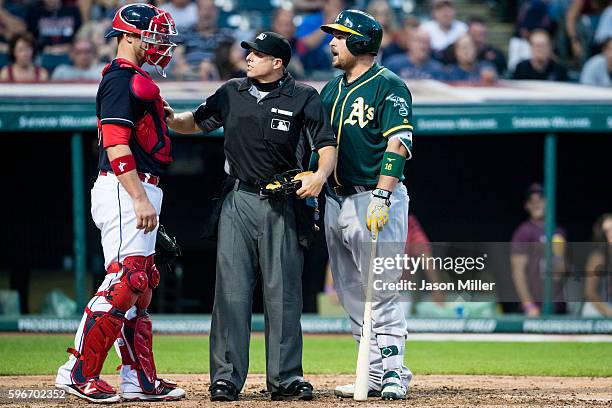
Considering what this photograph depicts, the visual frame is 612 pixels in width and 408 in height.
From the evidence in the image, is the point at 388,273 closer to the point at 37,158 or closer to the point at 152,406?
the point at 152,406

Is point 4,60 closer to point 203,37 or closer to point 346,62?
point 203,37

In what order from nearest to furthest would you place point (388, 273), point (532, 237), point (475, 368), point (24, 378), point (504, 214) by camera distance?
1. point (388, 273)
2. point (24, 378)
3. point (475, 368)
4. point (532, 237)
5. point (504, 214)

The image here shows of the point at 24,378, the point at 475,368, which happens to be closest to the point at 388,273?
the point at 475,368

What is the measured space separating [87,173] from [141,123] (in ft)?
17.2

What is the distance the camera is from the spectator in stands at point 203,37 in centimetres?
1079

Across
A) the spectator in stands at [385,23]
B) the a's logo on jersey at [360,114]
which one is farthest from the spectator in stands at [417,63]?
the a's logo on jersey at [360,114]

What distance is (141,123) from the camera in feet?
17.1

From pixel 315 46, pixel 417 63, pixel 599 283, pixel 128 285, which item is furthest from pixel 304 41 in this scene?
pixel 128 285

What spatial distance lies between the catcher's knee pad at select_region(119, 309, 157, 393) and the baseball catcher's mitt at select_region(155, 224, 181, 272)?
0.38m

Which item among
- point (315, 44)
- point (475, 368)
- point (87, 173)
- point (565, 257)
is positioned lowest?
point (475, 368)

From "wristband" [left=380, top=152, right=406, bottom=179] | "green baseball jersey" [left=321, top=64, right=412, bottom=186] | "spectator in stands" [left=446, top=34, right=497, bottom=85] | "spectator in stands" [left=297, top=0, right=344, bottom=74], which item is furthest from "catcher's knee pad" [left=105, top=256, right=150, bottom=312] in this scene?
"spectator in stands" [left=446, top=34, right=497, bottom=85]

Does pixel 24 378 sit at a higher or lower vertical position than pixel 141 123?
lower

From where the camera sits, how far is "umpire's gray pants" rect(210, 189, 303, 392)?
5285mm

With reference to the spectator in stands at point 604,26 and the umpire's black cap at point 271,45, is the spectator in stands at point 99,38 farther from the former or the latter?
the umpire's black cap at point 271,45
